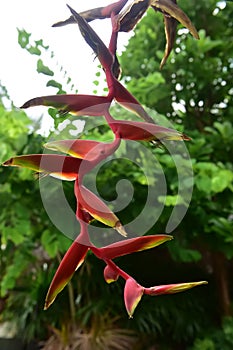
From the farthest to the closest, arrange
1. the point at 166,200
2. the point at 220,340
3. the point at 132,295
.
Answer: the point at 220,340 < the point at 166,200 < the point at 132,295

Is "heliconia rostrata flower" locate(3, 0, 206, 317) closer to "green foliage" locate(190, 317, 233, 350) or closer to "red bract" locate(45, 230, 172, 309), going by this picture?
"red bract" locate(45, 230, 172, 309)

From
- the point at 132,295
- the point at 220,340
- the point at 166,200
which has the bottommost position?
the point at 220,340

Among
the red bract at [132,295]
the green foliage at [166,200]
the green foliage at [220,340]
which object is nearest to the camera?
the red bract at [132,295]

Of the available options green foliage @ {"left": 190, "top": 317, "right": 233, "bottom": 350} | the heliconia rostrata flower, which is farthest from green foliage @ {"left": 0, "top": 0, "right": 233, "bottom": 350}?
the heliconia rostrata flower

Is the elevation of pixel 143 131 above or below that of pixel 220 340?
above

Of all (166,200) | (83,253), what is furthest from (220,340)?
(83,253)

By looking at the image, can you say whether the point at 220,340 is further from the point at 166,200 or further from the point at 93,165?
the point at 93,165

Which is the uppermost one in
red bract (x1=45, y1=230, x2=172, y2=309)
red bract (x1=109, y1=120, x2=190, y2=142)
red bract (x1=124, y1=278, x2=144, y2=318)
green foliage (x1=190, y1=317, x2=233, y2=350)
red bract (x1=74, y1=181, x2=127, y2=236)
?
red bract (x1=109, y1=120, x2=190, y2=142)

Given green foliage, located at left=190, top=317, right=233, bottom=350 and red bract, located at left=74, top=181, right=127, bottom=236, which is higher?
red bract, located at left=74, top=181, right=127, bottom=236

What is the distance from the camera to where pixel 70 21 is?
0.12m

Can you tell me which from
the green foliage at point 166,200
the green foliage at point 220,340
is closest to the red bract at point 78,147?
the green foliage at point 166,200

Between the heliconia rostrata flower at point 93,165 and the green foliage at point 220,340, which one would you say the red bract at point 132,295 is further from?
the green foliage at point 220,340

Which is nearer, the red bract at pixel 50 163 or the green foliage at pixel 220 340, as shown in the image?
the red bract at pixel 50 163

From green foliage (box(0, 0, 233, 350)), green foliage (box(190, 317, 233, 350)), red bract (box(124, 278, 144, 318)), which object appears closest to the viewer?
red bract (box(124, 278, 144, 318))
